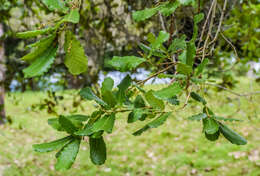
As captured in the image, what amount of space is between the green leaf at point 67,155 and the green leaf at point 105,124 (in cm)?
7

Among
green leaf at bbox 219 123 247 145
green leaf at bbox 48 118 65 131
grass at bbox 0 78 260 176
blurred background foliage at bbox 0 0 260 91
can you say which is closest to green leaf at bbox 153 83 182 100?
green leaf at bbox 219 123 247 145

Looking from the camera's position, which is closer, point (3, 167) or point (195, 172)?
point (195, 172)

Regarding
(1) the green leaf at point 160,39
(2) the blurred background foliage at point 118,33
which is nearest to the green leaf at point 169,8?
(1) the green leaf at point 160,39

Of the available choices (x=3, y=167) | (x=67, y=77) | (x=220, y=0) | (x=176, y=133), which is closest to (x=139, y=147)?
(x=176, y=133)

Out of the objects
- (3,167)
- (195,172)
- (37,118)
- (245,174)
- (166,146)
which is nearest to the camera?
(245,174)

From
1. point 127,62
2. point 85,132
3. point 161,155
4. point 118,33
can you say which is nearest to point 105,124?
point 85,132

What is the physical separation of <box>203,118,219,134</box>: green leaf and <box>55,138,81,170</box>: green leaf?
301 mm

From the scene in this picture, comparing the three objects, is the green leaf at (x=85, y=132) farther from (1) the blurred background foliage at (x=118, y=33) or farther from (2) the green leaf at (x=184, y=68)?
(1) the blurred background foliage at (x=118, y=33)

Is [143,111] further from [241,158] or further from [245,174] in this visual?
[241,158]

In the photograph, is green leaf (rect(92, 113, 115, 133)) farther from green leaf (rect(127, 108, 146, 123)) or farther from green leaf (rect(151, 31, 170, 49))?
green leaf (rect(151, 31, 170, 49))

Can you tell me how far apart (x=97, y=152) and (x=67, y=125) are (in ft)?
0.33

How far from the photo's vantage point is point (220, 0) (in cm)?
150

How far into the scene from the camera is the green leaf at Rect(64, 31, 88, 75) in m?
0.53

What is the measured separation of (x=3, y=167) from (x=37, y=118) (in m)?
3.25
